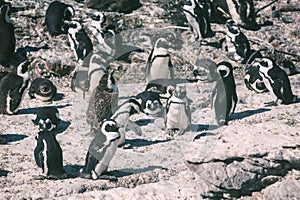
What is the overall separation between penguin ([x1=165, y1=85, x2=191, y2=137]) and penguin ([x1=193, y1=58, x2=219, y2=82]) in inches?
77.0

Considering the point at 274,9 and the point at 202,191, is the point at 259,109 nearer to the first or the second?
the point at 202,191

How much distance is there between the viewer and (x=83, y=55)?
13.6 meters

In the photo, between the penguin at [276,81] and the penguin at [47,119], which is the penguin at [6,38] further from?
the penguin at [276,81]

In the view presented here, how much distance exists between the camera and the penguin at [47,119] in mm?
10227

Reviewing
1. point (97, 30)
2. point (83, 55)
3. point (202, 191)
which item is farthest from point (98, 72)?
point (202, 191)

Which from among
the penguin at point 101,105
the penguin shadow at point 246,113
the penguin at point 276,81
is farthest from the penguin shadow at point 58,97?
the penguin at point 276,81

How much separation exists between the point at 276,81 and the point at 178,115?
161cm

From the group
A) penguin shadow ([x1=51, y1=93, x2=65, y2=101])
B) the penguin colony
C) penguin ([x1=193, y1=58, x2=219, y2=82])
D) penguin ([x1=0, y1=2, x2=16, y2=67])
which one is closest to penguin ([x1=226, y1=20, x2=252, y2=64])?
the penguin colony

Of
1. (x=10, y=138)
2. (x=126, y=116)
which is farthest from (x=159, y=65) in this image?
(x=10, y=138)

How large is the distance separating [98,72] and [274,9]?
4.87 metres

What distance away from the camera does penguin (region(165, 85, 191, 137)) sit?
11148 mm

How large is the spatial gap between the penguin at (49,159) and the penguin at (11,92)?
207 centimetres

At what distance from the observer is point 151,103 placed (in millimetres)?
11719

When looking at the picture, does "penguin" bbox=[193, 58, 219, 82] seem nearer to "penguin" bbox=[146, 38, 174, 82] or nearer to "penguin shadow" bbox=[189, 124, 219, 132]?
"penguin" bbox=[146, 38, 174, 82]
